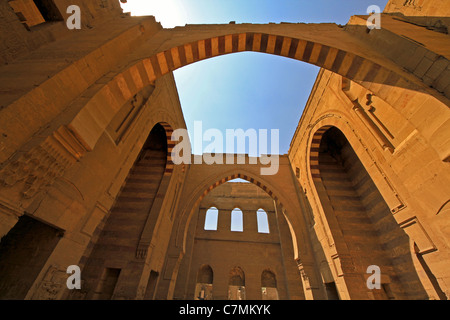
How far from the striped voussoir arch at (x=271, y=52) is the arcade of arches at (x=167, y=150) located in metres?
0.02

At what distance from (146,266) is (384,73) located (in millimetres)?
6861

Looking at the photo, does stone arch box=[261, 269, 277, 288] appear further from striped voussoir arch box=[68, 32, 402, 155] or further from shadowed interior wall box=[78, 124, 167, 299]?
striped voussoir arch box=[68, 32, 402, 155]

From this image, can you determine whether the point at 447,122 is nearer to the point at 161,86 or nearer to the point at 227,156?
the point at 161,86

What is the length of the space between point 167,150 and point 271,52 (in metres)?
5.24

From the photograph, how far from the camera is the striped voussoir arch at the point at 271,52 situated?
3271 millimetres

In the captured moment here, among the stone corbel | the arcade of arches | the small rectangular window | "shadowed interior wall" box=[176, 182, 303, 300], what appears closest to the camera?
the stone corbel

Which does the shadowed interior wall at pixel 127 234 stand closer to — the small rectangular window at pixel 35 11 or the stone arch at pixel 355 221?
the small rectangular window at pixel 35 11

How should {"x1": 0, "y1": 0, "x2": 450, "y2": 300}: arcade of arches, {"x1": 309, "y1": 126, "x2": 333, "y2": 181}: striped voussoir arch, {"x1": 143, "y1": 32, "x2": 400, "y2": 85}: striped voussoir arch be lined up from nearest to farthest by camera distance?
{"x1": 0, "y1": 0, "x2": 450, "y2": 300}: arcade of arches → {"x1": 143, "y1": 32, "x2": 400, "y2": 85}: striped voussoir arch → {"x1": 309, "y1": 126, "x2": 333, "y2": 181}: striped voussoir arch

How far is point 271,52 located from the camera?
13.2ft

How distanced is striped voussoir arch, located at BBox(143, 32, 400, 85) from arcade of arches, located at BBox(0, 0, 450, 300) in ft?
0.08

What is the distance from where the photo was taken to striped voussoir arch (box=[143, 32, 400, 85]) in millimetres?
3271

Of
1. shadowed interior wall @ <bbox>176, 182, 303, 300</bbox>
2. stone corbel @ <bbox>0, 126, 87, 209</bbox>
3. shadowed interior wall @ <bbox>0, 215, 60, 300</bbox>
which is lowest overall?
shadowed interior wall @ <bbox>0, 215, 60, 300</bbox>

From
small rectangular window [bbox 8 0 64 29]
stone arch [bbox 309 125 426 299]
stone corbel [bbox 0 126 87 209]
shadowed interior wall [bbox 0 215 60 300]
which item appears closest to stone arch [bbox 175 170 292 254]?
stone arch [bbox 309 125 426 299]

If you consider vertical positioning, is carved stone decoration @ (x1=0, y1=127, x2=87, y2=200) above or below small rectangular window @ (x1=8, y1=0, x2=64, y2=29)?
below
